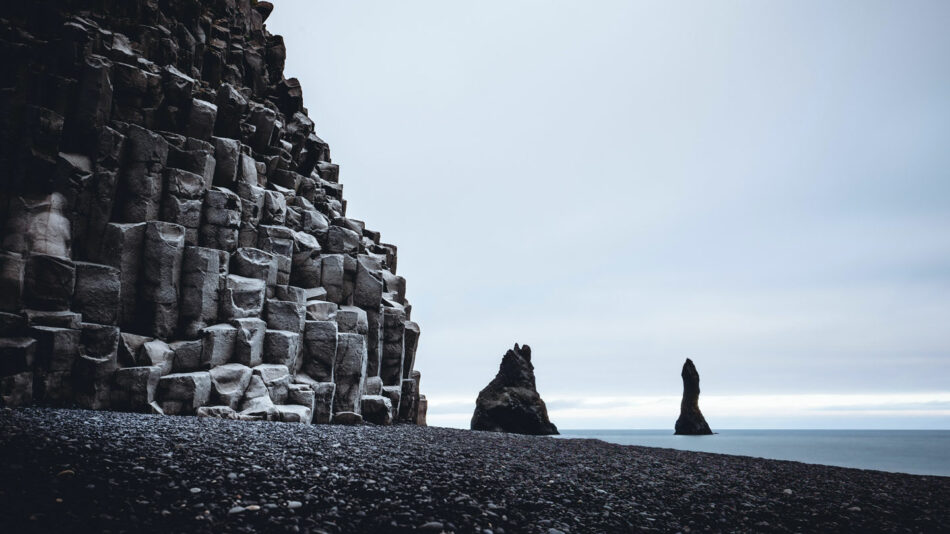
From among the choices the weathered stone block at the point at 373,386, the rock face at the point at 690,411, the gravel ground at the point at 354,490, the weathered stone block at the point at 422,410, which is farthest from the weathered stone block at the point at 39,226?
the rock face at the point at 690,411

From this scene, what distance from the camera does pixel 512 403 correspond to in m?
72.8

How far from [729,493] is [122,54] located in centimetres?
3161

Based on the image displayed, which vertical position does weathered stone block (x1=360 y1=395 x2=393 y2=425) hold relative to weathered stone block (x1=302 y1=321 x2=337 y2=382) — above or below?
below

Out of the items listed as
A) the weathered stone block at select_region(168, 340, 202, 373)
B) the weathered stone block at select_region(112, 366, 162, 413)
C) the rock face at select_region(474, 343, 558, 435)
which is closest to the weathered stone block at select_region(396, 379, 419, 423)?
the weathered stone block at select_region(168, 340, 202, 373)

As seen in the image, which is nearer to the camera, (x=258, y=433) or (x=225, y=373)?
(x=258, y=433)

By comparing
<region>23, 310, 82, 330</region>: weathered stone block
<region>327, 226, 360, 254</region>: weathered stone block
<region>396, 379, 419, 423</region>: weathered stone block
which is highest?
<region>327, 226, 360, 254</region>: weathered stone block

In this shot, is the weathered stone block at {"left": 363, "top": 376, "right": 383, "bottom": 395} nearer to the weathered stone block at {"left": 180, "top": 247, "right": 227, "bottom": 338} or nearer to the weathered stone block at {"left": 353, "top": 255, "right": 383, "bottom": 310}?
the weathered stone block at {"left": 353, "top": 255, "right": 383, "bottom": 310}

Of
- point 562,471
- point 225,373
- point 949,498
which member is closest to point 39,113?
point 225,373

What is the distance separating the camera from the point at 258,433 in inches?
570

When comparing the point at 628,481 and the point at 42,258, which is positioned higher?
the point at 42,258

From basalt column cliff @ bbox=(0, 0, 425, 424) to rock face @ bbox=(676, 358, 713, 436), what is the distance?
349ft

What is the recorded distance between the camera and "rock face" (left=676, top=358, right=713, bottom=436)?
399ft

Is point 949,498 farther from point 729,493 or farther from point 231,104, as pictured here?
point 231,104

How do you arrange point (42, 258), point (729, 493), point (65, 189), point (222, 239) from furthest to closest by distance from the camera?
point (222, 239) → point (65, 189) → point (42, 258) → point (729, 493)
